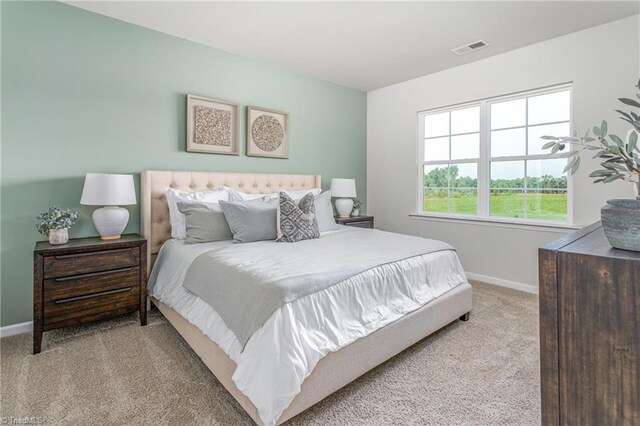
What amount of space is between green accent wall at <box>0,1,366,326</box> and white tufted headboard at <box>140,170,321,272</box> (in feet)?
0.49

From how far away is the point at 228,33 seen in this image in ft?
10.2

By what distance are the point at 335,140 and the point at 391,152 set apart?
84 centimetres

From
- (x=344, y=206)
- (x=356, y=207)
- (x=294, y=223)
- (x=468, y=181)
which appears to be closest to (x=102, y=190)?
(x=294, y=223)

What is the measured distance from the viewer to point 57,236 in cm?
237

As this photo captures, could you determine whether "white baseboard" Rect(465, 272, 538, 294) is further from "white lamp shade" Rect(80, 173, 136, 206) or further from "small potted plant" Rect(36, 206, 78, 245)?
"small potted plant" Rect(36, 206, 78, 245)

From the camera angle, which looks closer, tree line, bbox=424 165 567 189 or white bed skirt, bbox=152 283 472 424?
white bed skirt, bbox=152 283 472 424

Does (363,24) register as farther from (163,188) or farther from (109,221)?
(109,221)

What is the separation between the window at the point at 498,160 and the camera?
11.0 feet

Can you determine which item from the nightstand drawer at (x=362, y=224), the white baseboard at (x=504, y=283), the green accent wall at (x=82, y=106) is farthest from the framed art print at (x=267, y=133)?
the white baseboard at (x=504, y=283)

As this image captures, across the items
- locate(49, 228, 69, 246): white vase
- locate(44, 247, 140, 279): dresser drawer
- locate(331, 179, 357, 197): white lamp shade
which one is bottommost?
locate(44, 247, 140, 279): dresser drawer

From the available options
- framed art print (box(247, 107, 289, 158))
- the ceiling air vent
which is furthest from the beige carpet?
the ceiling air vent

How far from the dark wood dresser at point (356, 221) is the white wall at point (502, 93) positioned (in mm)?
465

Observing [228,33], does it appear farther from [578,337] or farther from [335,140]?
[578,337]

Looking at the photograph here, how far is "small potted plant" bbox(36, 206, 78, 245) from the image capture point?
236 cm
